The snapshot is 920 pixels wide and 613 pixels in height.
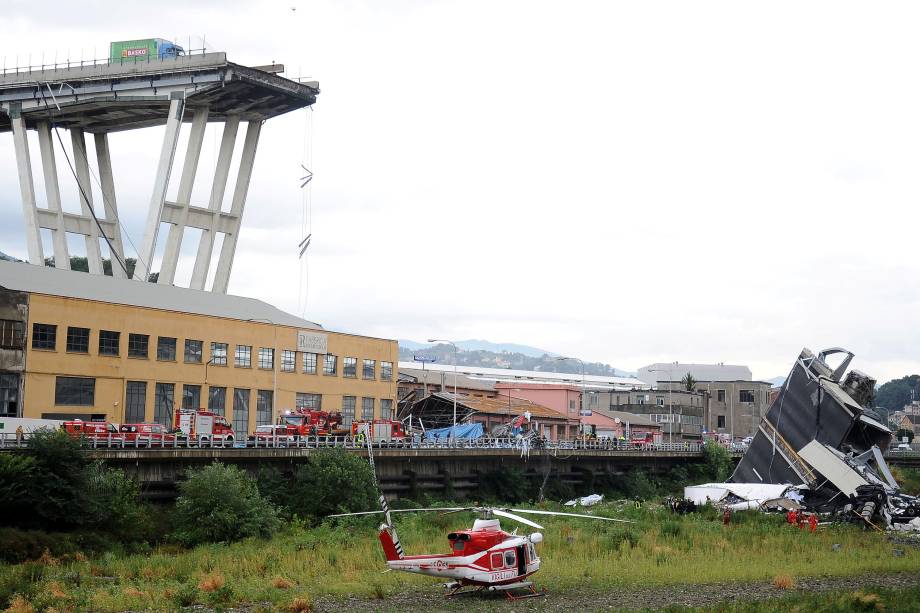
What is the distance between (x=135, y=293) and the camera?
76.3 meters

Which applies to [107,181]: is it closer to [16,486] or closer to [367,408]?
[367,408]

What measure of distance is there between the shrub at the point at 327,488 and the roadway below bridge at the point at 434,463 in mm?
1477

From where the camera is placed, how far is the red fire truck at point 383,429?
228 ft

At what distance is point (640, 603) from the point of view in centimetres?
3425

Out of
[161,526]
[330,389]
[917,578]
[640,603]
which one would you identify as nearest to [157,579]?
[161,526]

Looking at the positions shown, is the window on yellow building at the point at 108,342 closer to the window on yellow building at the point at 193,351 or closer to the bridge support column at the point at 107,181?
the window on yellow building at the point at 193,351

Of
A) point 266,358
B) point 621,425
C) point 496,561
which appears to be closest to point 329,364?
point 266,358

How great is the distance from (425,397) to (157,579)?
2280 inches

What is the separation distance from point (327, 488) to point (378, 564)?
13.8 m

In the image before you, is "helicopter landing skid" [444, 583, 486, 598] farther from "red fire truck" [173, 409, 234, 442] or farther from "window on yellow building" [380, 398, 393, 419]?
"window on yellow building" [380, 398, 393, 419]

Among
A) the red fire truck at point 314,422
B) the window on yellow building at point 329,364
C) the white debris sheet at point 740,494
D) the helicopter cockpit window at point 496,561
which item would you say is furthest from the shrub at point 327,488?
the window on yellow building at point 329,364

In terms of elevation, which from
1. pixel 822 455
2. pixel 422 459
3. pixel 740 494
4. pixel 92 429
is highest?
pixel 92 429

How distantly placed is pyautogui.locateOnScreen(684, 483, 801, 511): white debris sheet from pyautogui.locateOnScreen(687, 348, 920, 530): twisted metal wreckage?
0.22ft

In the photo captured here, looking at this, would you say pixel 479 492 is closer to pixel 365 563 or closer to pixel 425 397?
pixel 425 397
